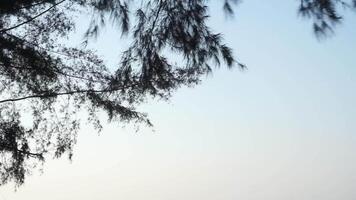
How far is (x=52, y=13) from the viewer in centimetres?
736

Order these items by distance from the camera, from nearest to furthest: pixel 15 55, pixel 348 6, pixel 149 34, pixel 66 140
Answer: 1. pixel 348 6
2. pixel 149 34
3. pixel 15 55
4. pixel 66 140

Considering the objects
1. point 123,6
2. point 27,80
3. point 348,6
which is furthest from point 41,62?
point 348,6

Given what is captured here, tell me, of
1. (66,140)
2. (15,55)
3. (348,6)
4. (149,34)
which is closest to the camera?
(348,6)

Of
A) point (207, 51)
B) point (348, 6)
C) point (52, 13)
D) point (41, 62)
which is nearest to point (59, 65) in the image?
point (41, 62)

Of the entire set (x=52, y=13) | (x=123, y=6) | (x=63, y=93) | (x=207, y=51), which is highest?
(x=52, y=13)

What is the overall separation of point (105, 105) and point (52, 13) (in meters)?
1.73

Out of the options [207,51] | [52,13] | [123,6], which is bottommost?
[207,51]

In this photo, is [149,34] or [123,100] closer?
[149,34]

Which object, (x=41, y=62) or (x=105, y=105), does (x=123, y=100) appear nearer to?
(x=105, y=105)

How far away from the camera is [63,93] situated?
302 inches

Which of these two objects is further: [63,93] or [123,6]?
Answer: [63,93]

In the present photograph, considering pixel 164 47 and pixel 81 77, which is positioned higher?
pixel 81 77

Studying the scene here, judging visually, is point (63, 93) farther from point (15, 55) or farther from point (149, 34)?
point (149, 34)

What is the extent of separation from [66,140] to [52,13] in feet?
6.85
